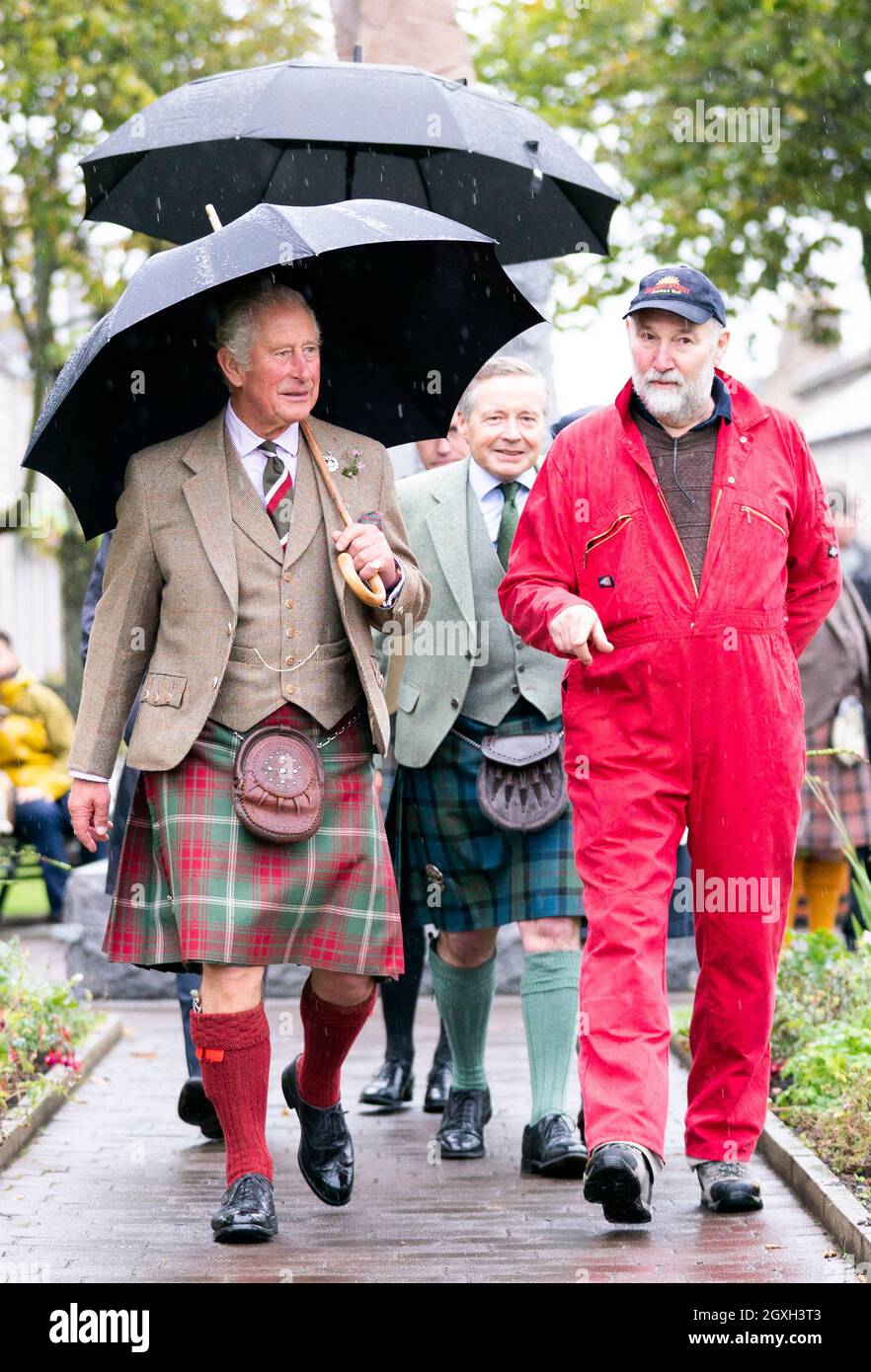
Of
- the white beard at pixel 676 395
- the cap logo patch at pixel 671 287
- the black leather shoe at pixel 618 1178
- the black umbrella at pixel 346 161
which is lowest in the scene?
the black leather shoe at pixel 618 1178

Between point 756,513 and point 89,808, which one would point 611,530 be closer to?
point 756,513

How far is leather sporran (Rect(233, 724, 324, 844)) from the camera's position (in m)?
4.84

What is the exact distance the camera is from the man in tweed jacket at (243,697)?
4891 mm

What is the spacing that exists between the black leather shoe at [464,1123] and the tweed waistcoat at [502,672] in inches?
45.4

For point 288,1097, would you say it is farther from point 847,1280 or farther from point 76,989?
point 76,989

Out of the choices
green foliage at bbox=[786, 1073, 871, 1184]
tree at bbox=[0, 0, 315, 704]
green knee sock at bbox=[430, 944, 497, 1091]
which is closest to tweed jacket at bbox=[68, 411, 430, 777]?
green knee sock at bbox=[430, 944, 497, 1091]

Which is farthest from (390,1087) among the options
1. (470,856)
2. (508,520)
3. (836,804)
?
(836,804)

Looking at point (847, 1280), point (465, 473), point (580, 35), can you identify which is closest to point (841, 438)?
point (580, 35)

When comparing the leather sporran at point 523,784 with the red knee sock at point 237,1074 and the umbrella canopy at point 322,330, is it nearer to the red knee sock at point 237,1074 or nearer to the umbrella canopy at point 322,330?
the umbrella canopy at point 322,330

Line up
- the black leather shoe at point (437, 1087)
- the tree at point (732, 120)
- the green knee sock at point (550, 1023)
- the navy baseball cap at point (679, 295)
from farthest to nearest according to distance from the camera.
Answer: the tree at point (732, 120) < the black leather shoe at point (437, 1087) < the green knee sock at point (550, 1023) < the navy baseball cap at point (679, 295)

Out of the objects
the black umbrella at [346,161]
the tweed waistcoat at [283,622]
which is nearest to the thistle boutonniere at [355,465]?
the tweed waistcoat at [283,622]

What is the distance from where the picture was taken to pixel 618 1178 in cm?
473

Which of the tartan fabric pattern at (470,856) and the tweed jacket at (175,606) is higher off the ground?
the tweed jacket at (175,606)

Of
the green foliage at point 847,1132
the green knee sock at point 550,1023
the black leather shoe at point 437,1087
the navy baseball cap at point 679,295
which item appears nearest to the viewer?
the navy baseball cap at point 679,295
